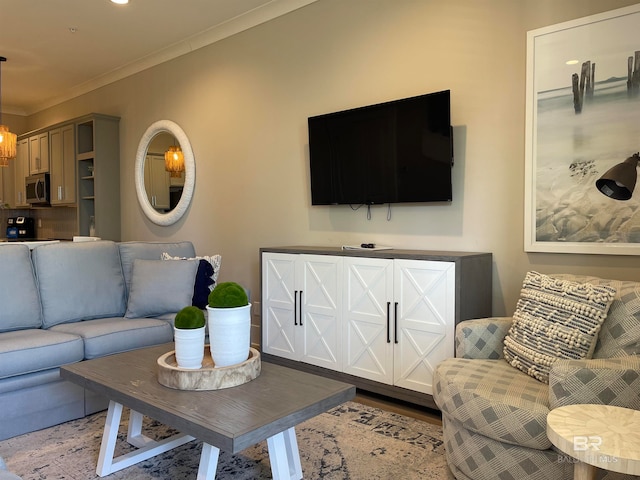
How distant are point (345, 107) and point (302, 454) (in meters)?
2.43

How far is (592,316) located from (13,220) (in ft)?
27.0

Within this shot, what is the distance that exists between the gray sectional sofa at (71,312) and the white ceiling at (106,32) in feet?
6.71

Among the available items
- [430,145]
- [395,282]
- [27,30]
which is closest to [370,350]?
[395,282]

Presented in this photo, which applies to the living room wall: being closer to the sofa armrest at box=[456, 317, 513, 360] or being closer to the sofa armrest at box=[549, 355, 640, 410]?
the sofa armrest at box=[456, 317, 513, 360]

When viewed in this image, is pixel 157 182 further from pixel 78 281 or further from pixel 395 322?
pixel 395 322

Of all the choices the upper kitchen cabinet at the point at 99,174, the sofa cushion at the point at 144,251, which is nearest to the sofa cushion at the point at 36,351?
the sofa cushion at the point at 144,251

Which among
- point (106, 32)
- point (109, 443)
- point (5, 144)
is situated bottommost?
point (109, 443)

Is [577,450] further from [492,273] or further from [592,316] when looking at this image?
[492,273]

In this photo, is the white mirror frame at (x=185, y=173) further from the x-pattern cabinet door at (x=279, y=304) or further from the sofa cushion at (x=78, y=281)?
the x-pattern cabinet door at (x=279, y=304)

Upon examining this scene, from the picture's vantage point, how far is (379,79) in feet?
11.5

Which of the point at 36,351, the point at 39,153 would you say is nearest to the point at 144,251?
the point at 36,351

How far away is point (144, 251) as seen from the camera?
374 cm

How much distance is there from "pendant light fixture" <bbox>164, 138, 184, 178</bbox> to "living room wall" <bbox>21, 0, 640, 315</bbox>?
0.25m

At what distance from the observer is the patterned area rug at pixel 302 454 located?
85.7 inches
